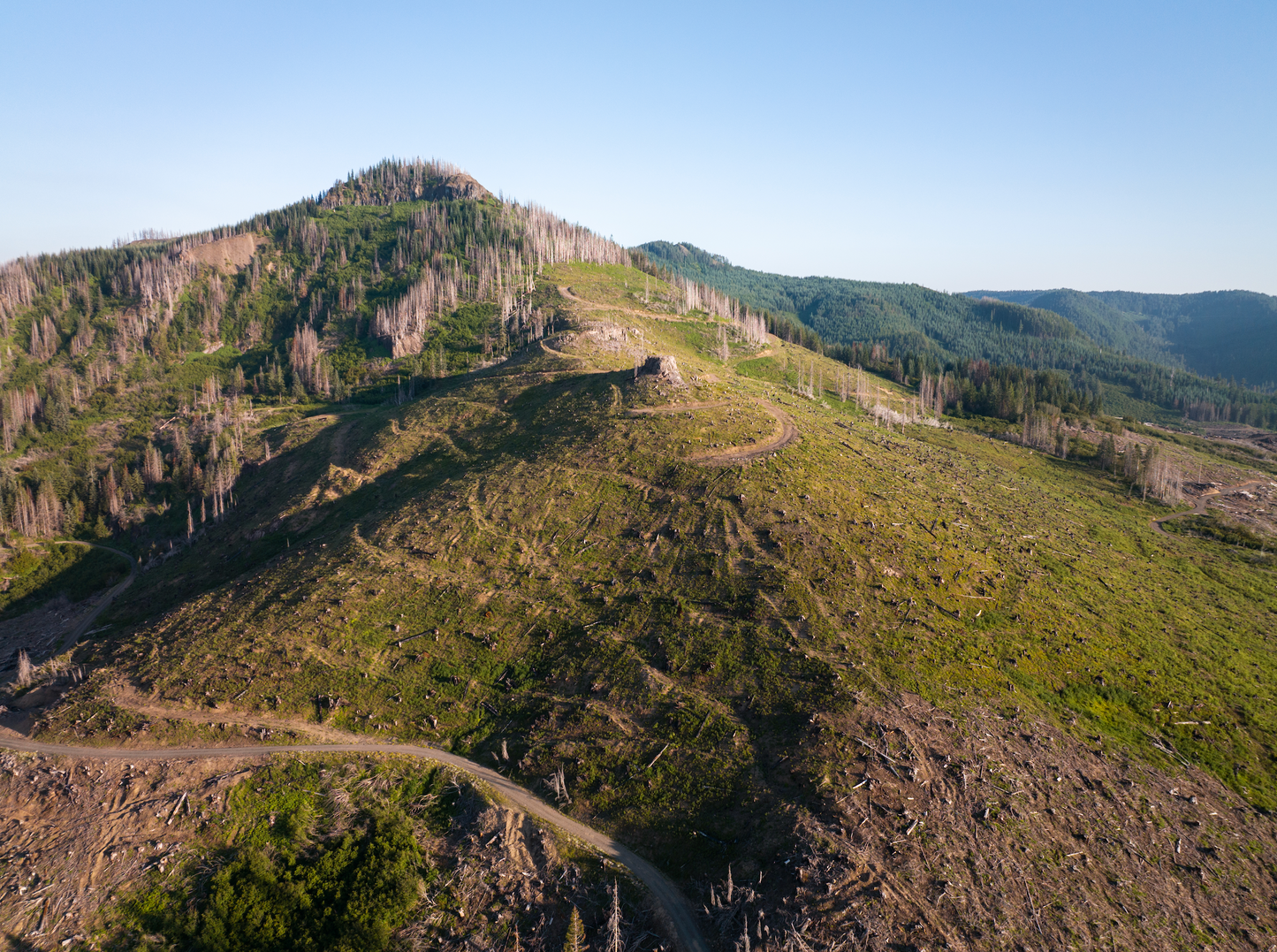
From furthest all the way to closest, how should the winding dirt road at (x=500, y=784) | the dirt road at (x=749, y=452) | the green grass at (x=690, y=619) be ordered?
the dirt road at (x=749, y=452), the green grass at (x=690, y=619), the winding dirt road at (x=500, y=784)

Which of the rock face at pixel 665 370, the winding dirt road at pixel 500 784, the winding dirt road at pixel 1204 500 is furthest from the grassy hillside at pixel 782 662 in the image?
the winding dirt road at pixel 1204 500

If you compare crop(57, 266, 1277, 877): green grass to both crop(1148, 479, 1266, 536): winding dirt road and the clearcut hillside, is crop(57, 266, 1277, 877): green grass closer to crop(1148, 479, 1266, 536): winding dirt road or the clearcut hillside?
the clearcut hillside

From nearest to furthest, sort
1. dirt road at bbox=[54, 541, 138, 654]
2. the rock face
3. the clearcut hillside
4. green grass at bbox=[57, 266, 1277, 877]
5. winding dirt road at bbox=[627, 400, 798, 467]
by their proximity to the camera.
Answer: the clearcut hillside
green grass at bbox=[57, 266, 1277, 877]
winding dirt road at bbox=[627, 400, 798, 467]
dirt road at bbox=[54, 541, 138, 654]
the rock face

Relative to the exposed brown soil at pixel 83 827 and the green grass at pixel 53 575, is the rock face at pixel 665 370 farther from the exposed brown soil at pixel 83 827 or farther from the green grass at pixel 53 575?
the green grass at pixel 53 575

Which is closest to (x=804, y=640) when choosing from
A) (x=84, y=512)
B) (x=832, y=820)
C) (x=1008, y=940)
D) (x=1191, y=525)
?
(x=832, y=820)

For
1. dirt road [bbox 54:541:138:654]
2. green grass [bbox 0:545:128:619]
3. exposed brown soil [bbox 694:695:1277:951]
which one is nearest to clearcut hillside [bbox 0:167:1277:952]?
exposed brown soil [bbox 694:695:1277:951]

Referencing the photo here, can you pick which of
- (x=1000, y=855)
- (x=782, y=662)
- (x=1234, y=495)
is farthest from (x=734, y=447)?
(x=1234, y=495)

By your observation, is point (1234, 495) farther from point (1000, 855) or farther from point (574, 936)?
point (574, 936)
